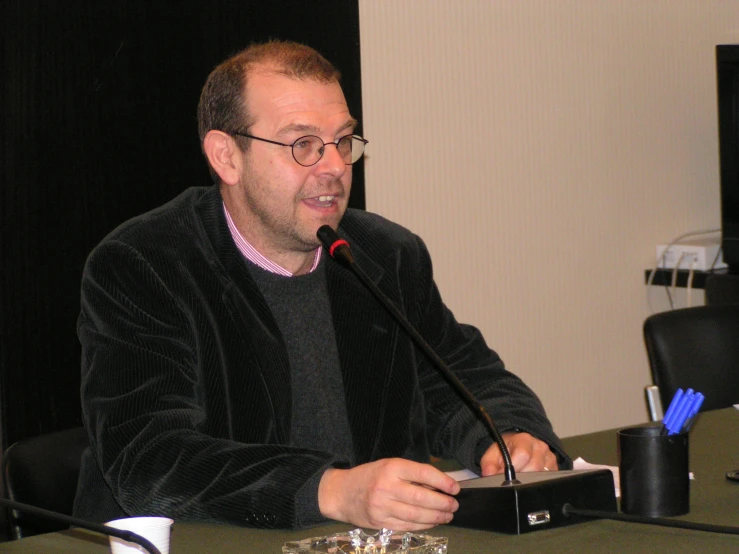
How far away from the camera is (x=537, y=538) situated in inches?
53.1

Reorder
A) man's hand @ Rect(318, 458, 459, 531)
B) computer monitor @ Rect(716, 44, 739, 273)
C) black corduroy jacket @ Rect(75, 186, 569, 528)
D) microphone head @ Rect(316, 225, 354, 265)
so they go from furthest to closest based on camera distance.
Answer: computer monitor @ Rect(716, 44, 739, 273)
microphone head @ Rect(316, 225, 354, 265)
black corduroy jacket @ Rect(75, 186, 569, 528)
man's hand @ Rect(318, 458, 459, 531)

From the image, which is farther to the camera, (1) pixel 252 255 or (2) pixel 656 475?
(1) pixel 252 255

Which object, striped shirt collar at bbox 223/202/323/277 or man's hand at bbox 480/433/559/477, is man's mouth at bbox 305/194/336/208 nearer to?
striped shirt collar at bbox 223/202/323/277

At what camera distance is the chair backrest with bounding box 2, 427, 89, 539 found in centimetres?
177

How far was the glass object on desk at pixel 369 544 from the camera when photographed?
4.22 ft

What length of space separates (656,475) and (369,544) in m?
0.40

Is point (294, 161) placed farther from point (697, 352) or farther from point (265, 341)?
point (697, 352)

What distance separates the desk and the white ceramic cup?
7cm

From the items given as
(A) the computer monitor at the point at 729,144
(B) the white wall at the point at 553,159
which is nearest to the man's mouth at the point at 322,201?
(B) the white wall at the point at 553,159

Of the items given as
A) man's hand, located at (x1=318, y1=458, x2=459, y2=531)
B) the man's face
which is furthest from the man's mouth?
man's hand, located at (x1=318, y1=458, x2=459, y2=531)

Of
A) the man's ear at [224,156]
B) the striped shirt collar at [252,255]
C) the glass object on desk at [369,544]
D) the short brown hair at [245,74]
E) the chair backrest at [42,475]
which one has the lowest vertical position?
the chair backrest at [42,475]

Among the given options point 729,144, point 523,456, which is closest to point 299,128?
point 523,456

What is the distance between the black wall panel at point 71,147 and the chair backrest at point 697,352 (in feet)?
4.48

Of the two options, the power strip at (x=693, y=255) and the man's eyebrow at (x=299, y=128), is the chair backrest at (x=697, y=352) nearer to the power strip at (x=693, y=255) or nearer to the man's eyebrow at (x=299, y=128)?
the man's eyebrow at (x=299, y=128)
